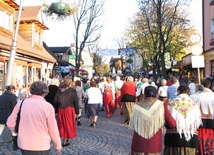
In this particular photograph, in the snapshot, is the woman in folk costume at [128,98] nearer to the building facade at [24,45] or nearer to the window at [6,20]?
the building facade at [24,45]

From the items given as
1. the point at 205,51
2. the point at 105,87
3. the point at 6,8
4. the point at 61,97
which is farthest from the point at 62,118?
the point at 205,51

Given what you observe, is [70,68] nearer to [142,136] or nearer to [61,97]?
[61,97]

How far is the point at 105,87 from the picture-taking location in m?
14.7

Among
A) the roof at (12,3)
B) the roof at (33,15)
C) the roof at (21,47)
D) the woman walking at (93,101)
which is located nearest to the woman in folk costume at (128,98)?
the woman walking at (93,101)

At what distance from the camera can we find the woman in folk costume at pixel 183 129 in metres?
5.26

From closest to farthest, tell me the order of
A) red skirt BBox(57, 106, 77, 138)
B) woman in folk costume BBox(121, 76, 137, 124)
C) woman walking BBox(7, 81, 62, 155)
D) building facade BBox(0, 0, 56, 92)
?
woman walking BBox(7, 81, 62, 155), red skirt BBox(57, 106, 77, 138), woman in folk costume BBox(121, 76, 137, 124), building facade BBox(0, 0, 56, 92)

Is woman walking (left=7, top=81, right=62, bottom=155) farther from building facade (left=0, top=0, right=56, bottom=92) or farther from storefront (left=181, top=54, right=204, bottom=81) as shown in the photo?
storefront (left=181, top=54, right=204, bottom=81)

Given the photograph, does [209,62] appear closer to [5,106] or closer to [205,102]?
[205,102]

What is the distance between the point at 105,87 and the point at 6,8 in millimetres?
7389

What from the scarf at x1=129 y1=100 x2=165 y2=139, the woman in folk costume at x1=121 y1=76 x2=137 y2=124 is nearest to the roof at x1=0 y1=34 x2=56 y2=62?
the woman in folk costume at x1=121 y1=76 x2=137 y2=124

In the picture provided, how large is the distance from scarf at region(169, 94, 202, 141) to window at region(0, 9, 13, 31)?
1353cm

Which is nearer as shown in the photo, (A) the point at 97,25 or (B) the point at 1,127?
(B) the point at 1,127

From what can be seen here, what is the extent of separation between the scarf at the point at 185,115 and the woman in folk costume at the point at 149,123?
0.42 meters

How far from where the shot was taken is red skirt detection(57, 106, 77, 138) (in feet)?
27.2
